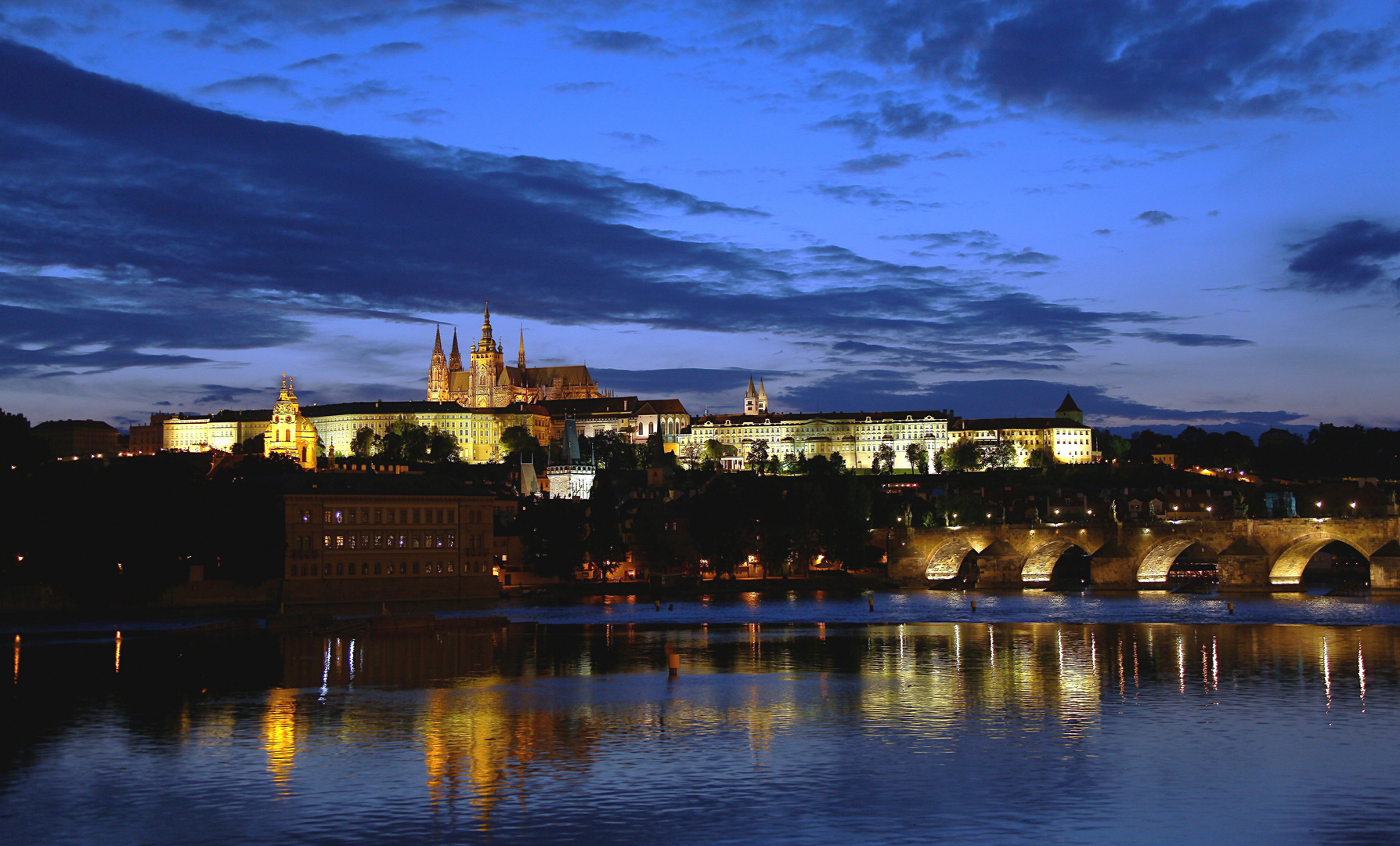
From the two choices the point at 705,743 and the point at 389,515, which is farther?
the point at 389,515

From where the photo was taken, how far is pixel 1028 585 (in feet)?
355

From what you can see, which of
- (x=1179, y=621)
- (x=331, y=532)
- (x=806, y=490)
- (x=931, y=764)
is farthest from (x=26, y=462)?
(x=931, y=764)

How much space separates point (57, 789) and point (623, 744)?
32.5 ft

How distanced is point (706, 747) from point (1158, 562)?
253 feet

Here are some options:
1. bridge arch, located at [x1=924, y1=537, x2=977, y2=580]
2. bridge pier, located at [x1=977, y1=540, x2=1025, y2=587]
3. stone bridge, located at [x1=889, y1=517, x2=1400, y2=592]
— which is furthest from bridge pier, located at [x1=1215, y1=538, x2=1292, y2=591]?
bridge arch, located at [x1=924, y1=537, x2=977, y2=580]

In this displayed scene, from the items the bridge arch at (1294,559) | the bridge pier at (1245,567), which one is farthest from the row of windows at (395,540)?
the bridge arch at (1294,559)

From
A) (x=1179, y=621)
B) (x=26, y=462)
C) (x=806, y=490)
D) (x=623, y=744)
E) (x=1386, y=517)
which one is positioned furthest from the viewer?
(x=806, y=490)

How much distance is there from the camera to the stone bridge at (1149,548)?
78.6m

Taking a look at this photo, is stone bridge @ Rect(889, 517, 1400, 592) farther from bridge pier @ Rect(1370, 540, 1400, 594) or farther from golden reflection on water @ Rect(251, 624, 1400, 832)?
golden reflection on water @ Rect(251, 624, 1400, 832)

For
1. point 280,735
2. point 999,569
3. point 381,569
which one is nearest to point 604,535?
point 381,569

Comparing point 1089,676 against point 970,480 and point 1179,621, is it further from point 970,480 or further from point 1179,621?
point 970,480

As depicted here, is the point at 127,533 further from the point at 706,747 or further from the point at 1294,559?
the point at 1294,559

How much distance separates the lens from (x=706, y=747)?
2708 centimetres

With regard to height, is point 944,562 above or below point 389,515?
below
